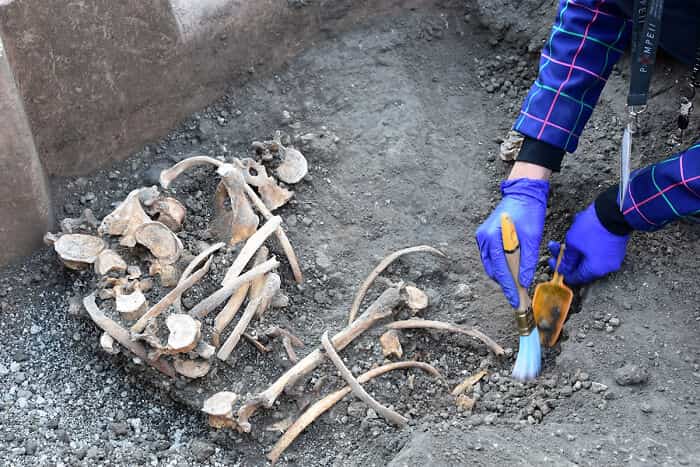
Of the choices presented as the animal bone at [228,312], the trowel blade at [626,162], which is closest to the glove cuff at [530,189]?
the trowel blade at [626,162]

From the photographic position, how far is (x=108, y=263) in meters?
2.33

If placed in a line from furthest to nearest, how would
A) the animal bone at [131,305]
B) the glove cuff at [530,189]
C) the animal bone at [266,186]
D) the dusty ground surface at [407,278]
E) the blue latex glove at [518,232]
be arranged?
the animal bone at [266,186]
the glove cuff at [530,189]
the blue latex glove at [518,232]
the animal bone at [131,305]
the dusty ground surface at [407,278]

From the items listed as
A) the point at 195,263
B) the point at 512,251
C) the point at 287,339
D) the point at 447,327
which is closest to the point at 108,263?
the point at 195,263

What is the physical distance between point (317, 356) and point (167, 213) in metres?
0.67

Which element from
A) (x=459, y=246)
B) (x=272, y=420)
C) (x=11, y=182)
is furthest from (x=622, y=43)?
(x=11, y=182)

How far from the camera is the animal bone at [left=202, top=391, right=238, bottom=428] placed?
209 centimetres

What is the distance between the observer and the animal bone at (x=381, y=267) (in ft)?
7.83

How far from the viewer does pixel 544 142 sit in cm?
242

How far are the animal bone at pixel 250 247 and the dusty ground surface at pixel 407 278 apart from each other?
0.56 feet

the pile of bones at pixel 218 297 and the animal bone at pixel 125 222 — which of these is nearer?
the pile of bones at pixel 218 297

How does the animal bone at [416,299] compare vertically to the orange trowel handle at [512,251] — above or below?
below

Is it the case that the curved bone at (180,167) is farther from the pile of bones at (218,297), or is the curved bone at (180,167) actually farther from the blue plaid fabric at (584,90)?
the blue plaid fabric at (584,90)

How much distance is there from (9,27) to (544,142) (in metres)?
1.58

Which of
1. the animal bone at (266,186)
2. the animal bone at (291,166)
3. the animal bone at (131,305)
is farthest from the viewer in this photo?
the animal bone at (291,166)
